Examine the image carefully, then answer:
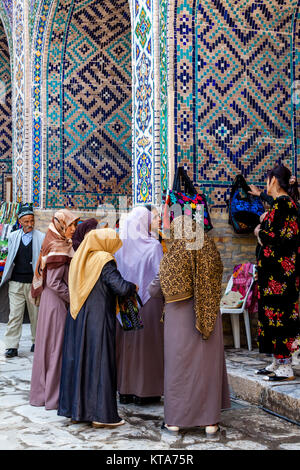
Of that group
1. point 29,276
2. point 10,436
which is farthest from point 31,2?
point 10,436

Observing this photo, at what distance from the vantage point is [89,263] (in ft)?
11.2

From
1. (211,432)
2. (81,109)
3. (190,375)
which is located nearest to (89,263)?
(190,375)

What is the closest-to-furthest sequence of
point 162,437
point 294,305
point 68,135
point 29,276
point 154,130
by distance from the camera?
point 162,437 < point 294,305 < point 154,130 < point 29,276 < point 68,135

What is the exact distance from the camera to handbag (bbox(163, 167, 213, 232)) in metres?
5.01

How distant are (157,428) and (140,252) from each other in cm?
118

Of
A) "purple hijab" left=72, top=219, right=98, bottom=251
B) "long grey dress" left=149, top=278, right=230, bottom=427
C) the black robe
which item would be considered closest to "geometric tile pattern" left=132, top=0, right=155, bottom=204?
"purple hijab" left=72, top=219, right=98, bottom=251

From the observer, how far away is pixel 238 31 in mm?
5445

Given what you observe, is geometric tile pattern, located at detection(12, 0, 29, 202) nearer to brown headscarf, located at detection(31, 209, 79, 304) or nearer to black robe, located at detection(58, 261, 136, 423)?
brown headscarf, located at detection(31, 209, 79, 304)

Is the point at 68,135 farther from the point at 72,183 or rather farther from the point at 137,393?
the point at 137,393

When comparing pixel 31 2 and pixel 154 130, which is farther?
pixel 31 2

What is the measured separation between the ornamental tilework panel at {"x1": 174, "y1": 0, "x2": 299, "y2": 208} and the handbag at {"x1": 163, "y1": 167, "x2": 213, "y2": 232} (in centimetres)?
13

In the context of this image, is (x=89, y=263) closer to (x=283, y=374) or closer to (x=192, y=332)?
(x=192, y=332)

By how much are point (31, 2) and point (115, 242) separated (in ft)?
20.2

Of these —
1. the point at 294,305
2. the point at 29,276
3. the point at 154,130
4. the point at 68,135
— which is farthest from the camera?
the point at 68,135
